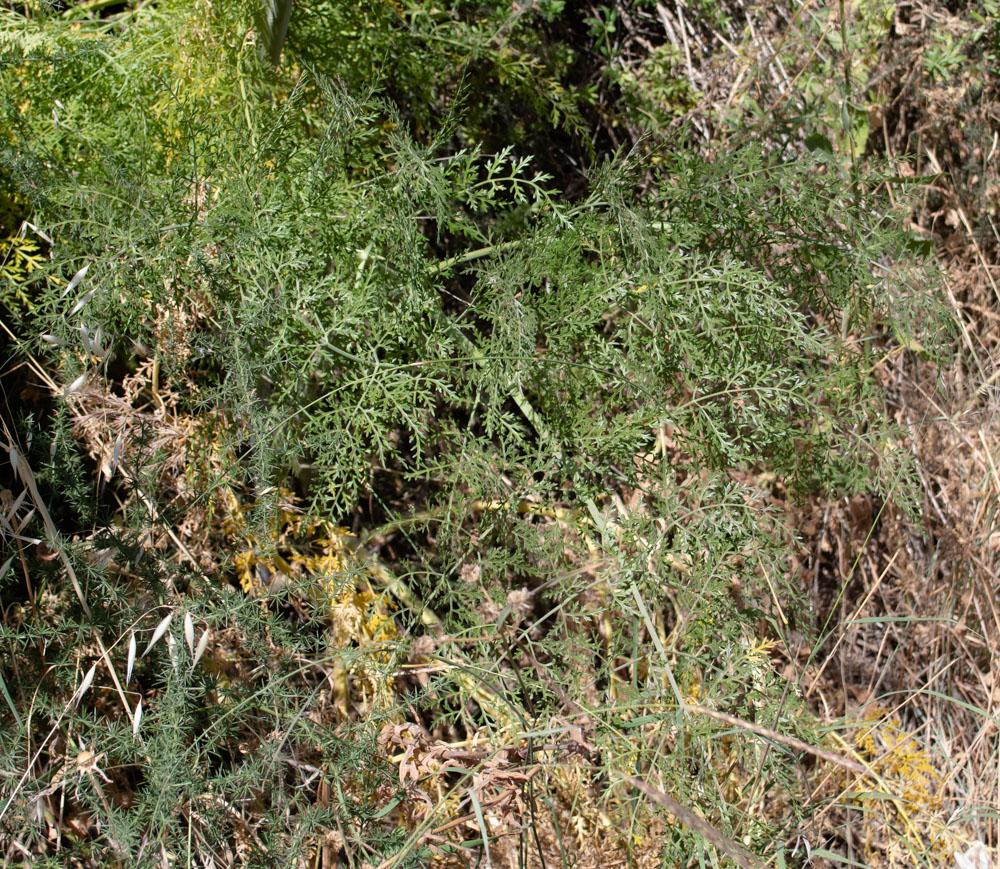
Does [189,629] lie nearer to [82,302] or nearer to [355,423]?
[355,423]

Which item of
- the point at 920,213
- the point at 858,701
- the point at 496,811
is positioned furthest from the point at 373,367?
the point at 920,213

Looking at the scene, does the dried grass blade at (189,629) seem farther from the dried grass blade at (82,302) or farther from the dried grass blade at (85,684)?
the dried grass blade at (82,302)

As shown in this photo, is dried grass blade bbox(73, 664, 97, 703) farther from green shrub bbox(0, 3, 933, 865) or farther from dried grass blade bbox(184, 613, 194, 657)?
dried grass blade bbox(184, 613, 194, 657)

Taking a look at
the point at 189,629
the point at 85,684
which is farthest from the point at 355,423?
the point at 85,684

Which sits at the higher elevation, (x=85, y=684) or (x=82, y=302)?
(x=82, y=302)

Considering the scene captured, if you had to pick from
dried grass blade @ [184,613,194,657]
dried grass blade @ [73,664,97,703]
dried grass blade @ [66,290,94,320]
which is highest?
dried grass blade @ [66,290,94,320]

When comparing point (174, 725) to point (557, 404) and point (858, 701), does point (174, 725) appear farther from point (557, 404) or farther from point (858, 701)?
point (858, 701)

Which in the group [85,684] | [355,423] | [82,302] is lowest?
[85,684]

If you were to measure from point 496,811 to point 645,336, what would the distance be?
0.87m

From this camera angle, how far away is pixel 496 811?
4.93ft

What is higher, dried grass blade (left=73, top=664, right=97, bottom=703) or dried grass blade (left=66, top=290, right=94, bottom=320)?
dried grass blade (left=66, top=290, right=94, bottom=320)

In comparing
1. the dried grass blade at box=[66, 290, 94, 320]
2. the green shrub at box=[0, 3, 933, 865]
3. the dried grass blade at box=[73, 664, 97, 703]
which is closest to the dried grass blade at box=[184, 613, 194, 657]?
the green shrub at box=[0, 3, 933, 865]

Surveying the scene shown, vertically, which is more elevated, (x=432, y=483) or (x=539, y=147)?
(x=539, y=147)

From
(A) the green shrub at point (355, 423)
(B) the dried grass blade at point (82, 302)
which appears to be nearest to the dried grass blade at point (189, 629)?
(A) the green shrub at point (355, 423)
